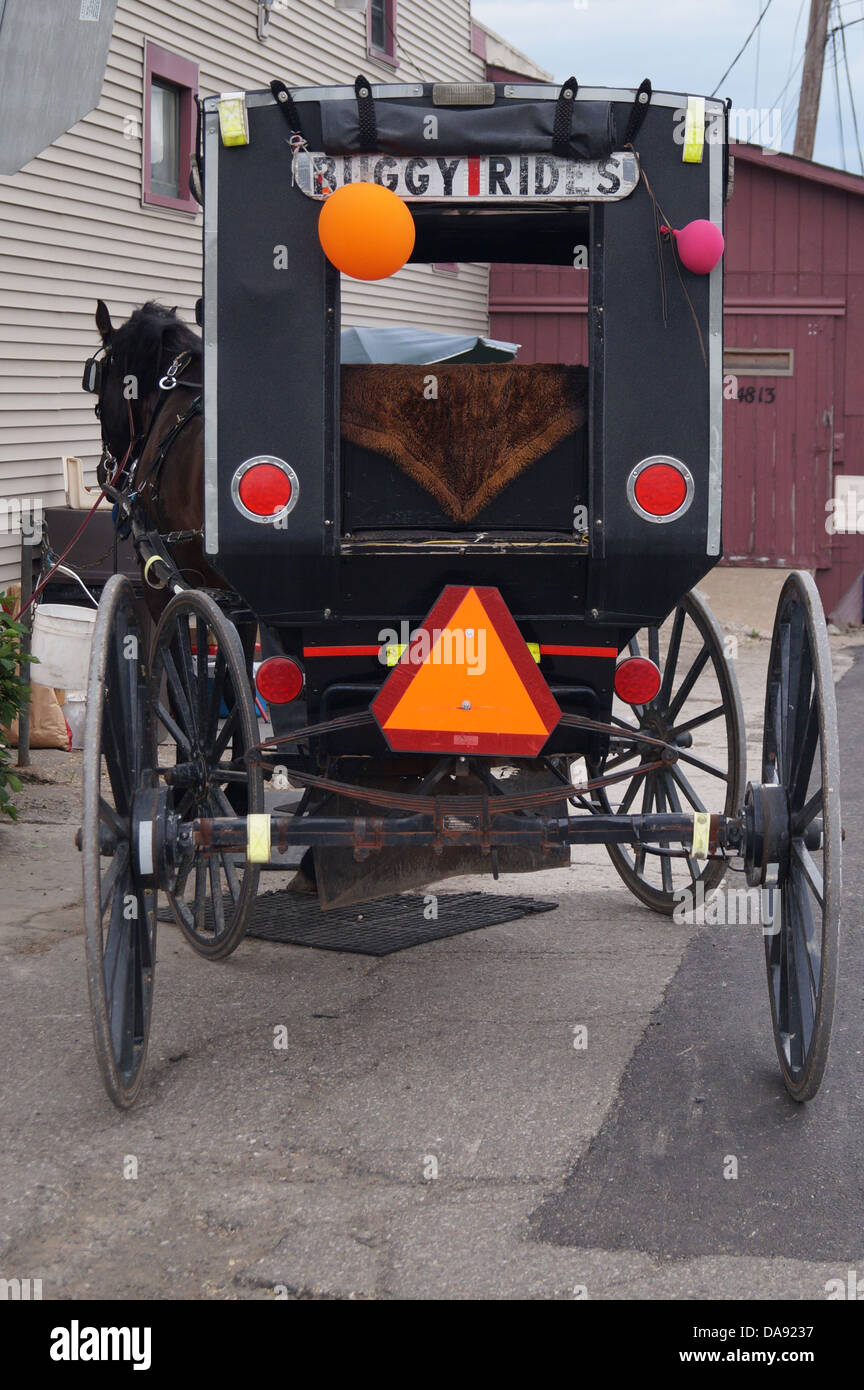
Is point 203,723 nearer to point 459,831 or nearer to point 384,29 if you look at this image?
point 459,831

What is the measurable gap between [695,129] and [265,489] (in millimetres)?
1598

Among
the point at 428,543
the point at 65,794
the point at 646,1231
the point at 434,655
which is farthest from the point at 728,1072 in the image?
the point at 65,794

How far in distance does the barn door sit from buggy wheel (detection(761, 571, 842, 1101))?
13.3m

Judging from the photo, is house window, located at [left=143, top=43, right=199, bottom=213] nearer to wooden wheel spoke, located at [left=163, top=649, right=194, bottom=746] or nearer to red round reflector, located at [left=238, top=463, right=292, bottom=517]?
wooden wheel spoke, located at [left=163, top=649, right=194, bottom=746]

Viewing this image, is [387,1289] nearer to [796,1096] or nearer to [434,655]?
[796,1096]

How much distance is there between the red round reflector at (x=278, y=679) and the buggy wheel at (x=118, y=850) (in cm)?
36

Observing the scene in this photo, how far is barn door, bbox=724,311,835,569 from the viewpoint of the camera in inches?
690

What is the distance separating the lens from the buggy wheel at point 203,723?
4840 millimetres

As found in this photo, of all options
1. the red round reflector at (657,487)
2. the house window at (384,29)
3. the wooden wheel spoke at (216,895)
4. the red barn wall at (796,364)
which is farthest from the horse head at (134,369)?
the red barn wall at (796,364)

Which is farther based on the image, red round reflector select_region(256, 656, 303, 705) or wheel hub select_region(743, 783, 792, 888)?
red round reflector select_region(256, 656, 303, 705)

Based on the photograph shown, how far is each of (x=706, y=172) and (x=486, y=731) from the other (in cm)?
173

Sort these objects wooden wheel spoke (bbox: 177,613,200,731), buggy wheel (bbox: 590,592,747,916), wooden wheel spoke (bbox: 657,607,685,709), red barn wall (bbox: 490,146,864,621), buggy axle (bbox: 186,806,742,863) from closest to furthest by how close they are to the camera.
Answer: buggy axle (bbox: 186,806,742,863) → wooden wheel spoke (bbox: 177,613,200,731) → buggy wheel (bbox: 590,592,747,916) → wooden wheel spoke (bbox: 657,607,685,709) → red barn wall (bbox: 490,146,864,621)

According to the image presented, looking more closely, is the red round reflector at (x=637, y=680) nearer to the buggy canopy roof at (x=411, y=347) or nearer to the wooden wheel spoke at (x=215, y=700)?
the wooden wheel spoke at (x=215, y=700)

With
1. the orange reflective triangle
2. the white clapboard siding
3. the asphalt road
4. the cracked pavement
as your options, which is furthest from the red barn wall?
the orange reflective triangle
